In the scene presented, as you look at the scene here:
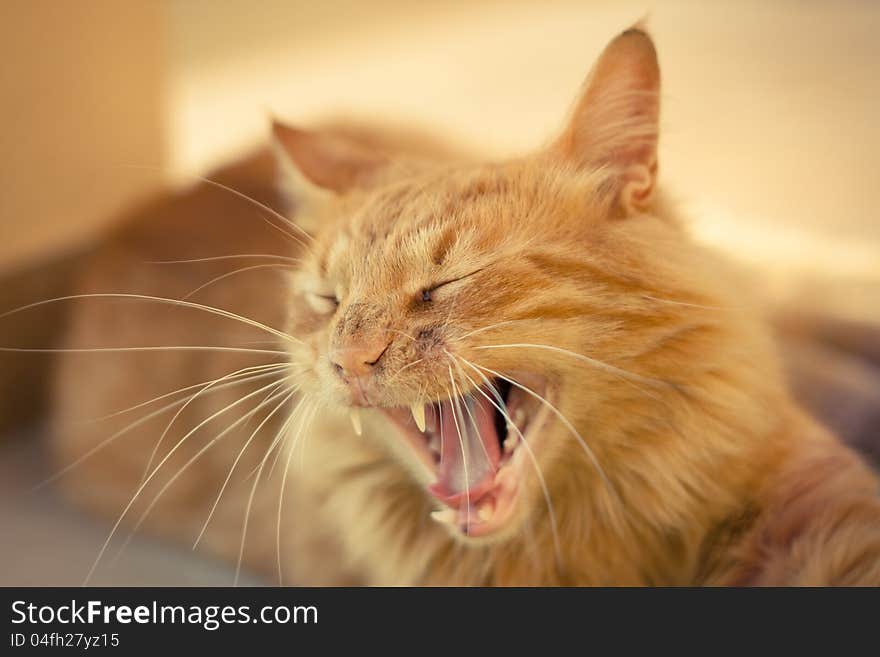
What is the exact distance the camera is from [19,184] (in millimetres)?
1704

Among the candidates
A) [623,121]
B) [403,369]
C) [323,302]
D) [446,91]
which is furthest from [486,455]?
[446,91]

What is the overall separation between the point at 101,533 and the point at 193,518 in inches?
6.4

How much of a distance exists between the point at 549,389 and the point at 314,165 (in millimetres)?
557

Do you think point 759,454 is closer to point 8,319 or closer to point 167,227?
point 167,227

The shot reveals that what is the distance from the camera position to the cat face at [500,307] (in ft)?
3.12

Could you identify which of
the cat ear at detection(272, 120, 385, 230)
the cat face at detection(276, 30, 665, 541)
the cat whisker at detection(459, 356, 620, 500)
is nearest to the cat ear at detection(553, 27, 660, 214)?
the cat face at detection(276, 30, 665, 541)

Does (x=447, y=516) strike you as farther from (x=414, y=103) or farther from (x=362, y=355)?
(x=414, y=103)

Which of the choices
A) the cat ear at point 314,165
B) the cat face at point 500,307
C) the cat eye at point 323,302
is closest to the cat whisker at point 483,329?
the cat face at point 500,307

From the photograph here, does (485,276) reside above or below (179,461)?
below

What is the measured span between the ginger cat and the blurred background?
0.51 ft

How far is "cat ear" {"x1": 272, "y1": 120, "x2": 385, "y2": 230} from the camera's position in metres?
1.30

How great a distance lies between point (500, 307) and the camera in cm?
96

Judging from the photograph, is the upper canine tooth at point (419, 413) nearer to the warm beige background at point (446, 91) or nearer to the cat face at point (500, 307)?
the cat face at point (500, 307)
